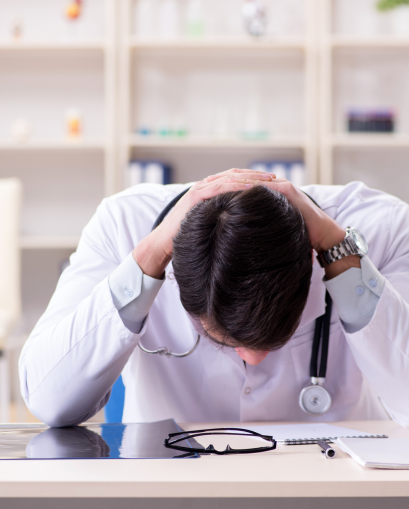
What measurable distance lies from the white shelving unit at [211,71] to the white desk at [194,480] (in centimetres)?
242

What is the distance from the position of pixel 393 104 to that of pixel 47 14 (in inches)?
77.3

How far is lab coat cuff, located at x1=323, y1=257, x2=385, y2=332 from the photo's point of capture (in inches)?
33.1

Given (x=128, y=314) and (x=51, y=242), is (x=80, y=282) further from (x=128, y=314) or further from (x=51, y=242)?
(x=51, y=242)

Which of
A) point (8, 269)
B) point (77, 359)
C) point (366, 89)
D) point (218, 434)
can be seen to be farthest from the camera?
point (366, 89)

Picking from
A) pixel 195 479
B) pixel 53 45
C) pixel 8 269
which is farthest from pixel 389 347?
pixel 53 45

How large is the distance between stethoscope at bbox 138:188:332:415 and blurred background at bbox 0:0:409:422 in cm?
198

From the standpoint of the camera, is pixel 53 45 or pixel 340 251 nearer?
pixel 340 251

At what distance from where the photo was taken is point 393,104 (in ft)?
10.0

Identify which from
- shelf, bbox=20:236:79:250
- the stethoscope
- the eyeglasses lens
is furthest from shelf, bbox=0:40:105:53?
the eyeglasses lens

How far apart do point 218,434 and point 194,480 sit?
0.23 metres

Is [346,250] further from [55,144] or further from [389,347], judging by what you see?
[55,144]

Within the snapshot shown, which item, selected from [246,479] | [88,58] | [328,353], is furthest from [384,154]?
[246,479]

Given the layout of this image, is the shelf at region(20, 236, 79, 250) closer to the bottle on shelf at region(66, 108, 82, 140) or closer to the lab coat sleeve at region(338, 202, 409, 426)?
the bottle on shelf at region(66, 108, 82, 140)

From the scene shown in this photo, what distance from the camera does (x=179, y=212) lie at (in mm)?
807
